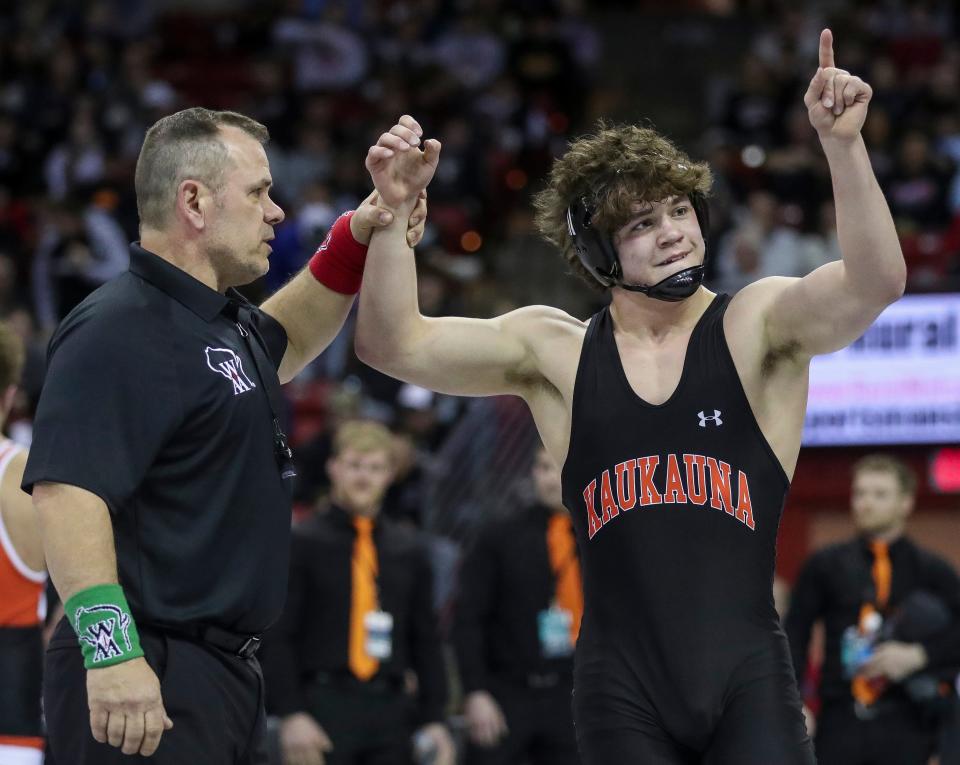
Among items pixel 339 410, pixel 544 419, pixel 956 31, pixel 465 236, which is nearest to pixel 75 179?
pixel 465 236

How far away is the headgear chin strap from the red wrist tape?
657 millimetres

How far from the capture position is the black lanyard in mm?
4148

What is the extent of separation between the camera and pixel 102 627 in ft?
11.8

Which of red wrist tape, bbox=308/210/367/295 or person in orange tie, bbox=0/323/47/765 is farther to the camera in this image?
person in orange tie, bbox=0/323/47/765

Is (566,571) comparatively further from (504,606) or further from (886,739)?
(886,739)

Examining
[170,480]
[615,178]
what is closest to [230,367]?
[170,480]

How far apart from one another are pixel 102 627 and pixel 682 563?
1411 mm

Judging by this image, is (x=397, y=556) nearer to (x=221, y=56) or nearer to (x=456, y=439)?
(x=456, y=439)

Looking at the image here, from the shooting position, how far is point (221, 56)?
18.2 metres

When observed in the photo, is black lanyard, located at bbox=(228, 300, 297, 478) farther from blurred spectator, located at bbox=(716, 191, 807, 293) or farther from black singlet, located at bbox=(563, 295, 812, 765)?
blurred spectator, located at bbox=(716, 191, 807, 293)

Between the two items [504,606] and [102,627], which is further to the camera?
[504,606]

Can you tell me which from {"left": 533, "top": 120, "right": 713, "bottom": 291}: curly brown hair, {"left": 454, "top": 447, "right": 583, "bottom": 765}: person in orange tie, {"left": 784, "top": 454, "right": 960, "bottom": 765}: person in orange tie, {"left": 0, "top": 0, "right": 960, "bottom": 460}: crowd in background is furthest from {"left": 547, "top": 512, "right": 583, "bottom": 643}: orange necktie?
{"left": 533, "top": 120, "right": 713, "bottom": 291}: curly brown hair

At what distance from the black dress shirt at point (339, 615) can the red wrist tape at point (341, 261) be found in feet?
9.95

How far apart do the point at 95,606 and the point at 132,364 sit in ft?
1.99
